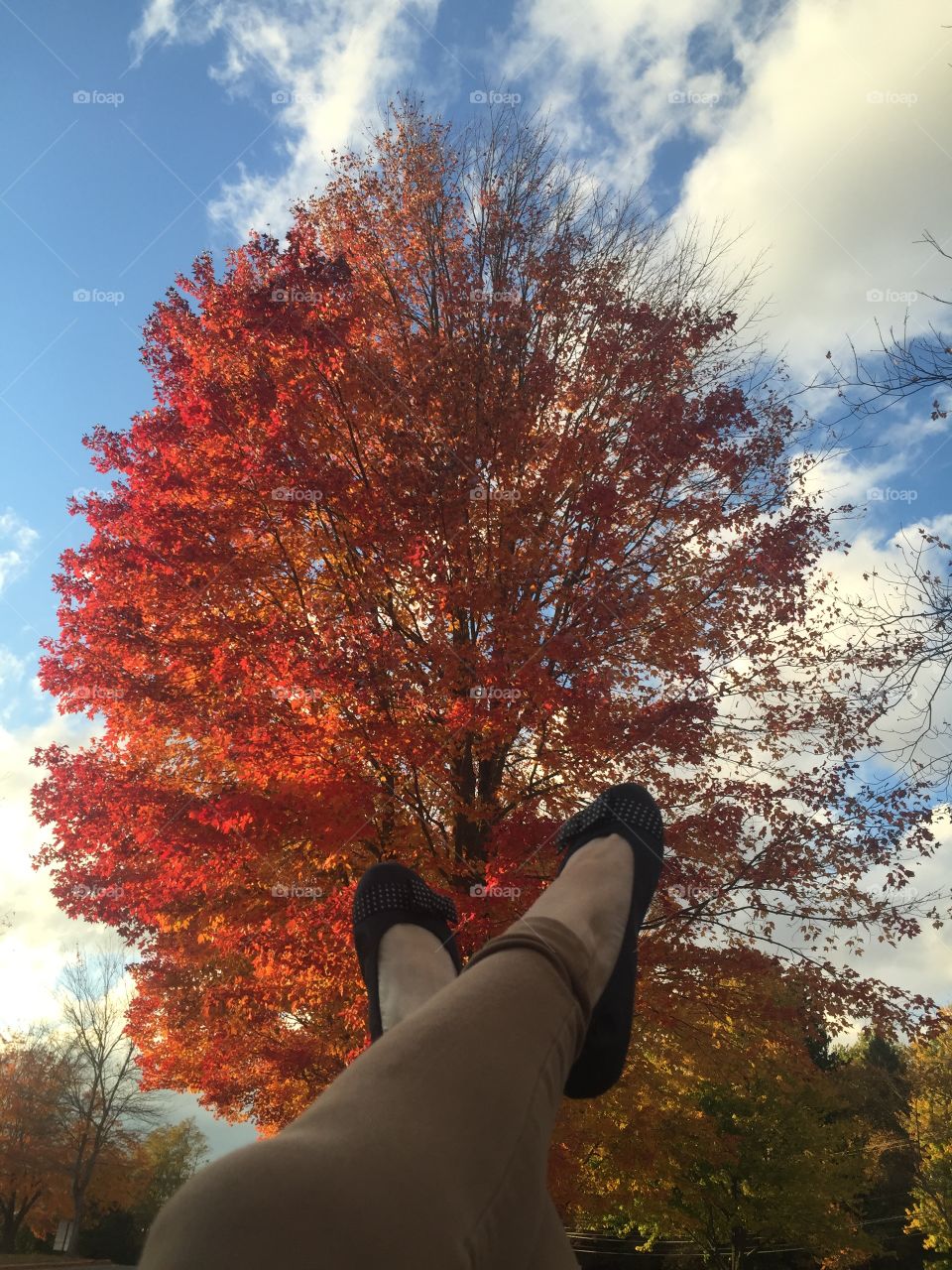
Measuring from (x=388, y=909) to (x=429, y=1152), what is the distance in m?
2.03

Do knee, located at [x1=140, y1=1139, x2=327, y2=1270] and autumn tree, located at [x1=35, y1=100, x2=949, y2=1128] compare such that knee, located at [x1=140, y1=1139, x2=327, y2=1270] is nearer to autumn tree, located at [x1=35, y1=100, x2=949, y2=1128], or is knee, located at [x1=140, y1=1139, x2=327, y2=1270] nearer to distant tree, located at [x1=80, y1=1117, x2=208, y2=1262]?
autumn tree, located at [x1=35, y1=100, x2=949, y2=1128]

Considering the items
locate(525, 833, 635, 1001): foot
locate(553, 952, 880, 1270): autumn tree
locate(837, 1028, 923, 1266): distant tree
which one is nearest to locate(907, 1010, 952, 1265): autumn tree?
locate(837, 1028, 923, 1266): distant tree

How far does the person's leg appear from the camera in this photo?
82cm

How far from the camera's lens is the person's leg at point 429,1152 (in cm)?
82

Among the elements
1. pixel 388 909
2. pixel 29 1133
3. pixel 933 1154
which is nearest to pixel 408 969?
pixel 388 909

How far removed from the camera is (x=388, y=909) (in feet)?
9.82

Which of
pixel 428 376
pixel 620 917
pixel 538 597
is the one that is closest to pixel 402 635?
pixel 538 597

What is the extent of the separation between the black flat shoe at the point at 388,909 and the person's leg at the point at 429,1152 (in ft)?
4.64

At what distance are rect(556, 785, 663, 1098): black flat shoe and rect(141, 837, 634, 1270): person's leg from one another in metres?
0.34

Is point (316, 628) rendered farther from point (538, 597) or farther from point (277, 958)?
point (277, 958)

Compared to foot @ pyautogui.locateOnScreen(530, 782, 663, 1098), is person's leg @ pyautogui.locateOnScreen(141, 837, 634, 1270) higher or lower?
lower

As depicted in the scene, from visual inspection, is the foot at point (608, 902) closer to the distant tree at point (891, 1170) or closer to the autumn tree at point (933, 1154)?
the autumn tree at point (933, 1154)

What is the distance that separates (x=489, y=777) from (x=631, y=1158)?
14.6 feet

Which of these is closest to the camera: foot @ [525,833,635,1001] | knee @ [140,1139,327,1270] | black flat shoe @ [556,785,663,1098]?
knee @ [140,1139,327,1270]
